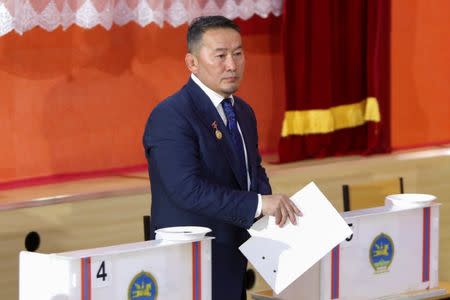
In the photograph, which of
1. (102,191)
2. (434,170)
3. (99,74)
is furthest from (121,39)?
(434,170)

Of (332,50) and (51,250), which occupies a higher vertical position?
(332,50)

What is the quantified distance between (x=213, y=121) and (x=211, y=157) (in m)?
0.12

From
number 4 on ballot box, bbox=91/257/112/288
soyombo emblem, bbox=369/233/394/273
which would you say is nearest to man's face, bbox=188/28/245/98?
soyombo emblem, bbox=369/233/394/273

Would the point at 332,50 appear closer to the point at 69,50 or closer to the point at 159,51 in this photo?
the point at 159,51

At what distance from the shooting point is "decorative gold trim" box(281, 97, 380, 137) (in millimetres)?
5500

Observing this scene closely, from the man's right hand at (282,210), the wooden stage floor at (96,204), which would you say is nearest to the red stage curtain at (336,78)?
the wooden stage floor at (96,204)

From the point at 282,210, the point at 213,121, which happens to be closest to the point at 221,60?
the point at 213,121

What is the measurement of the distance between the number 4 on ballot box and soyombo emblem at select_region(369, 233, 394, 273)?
0.98 meters

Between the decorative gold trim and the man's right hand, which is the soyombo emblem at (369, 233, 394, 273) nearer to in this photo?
the man's right hand

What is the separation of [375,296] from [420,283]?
0.21 metres

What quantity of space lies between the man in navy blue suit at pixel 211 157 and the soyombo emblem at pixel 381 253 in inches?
16.2

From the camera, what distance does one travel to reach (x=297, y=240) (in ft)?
9.87

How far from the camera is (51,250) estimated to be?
14.7 ft

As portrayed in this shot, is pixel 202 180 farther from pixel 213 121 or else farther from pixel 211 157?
pixel 213 121
